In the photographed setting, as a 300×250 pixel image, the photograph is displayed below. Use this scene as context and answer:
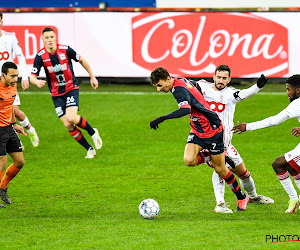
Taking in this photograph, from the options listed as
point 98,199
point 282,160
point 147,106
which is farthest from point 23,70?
point 147,106

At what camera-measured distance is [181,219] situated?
8320 mm

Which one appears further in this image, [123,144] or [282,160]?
[123,144]

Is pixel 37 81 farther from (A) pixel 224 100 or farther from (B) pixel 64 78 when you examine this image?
(A) pixel 224 100

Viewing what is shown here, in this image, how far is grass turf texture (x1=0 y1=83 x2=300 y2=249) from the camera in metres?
7.59

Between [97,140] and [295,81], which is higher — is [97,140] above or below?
below

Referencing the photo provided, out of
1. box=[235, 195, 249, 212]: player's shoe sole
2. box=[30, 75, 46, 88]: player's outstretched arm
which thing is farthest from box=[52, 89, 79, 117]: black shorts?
box=[235, 195, 249, 212]: player's shoe sole

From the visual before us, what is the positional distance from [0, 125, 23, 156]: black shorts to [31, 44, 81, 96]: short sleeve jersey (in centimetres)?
286

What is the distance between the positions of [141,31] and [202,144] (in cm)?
1012

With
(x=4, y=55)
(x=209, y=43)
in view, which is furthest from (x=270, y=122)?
(x=209, y=43)

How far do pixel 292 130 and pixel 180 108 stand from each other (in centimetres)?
134

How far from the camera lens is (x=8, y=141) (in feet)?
30.1

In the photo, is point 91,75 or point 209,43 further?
point 209,43

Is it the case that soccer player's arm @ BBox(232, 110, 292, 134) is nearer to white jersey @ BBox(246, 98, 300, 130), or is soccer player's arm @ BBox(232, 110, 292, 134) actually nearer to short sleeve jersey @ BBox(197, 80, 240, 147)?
white jersey @ BBox(246, 98, 300, 130)

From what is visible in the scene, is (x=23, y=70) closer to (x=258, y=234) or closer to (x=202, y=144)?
(x=202, y=144)
